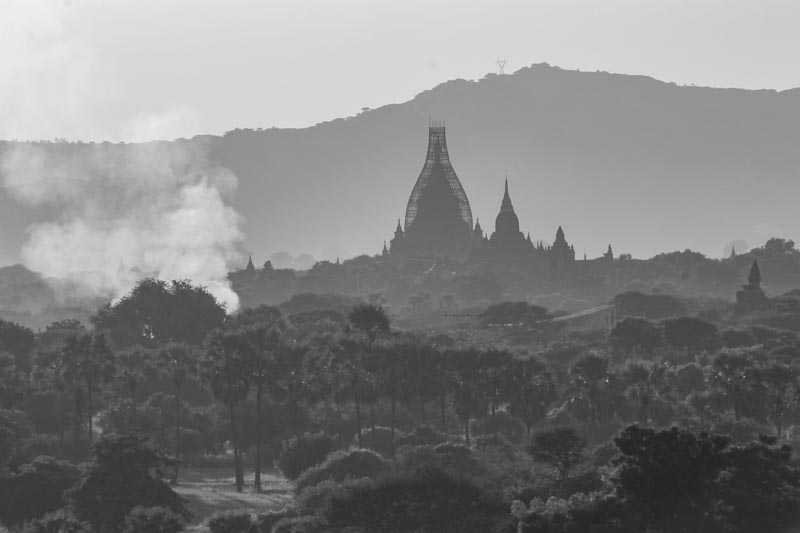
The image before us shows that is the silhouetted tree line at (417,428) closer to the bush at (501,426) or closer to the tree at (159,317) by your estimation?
Answer: the bush at (501,426)

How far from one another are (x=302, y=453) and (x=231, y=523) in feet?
84.0

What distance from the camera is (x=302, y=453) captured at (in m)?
103

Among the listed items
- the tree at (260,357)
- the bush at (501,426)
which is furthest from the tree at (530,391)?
the tree at (260,357)

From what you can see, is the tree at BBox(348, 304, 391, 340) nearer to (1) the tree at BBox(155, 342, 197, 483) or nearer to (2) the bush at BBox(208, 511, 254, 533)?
(1) the tree at BBox(155, 342, 197, 483)

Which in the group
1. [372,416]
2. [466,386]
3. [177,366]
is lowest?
[372,416]

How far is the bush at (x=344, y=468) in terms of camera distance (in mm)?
92562

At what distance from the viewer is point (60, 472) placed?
90875 millimetres

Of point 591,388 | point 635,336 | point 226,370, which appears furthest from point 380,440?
point 635,336

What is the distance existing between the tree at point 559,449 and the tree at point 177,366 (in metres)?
33.5

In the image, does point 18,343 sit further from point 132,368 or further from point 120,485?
point 120,485

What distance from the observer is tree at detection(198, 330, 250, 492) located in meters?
106

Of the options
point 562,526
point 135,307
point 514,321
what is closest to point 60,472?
point 562,526

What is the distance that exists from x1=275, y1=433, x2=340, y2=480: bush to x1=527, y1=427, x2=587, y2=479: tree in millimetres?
24972

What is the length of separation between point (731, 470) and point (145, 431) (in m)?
53.5
